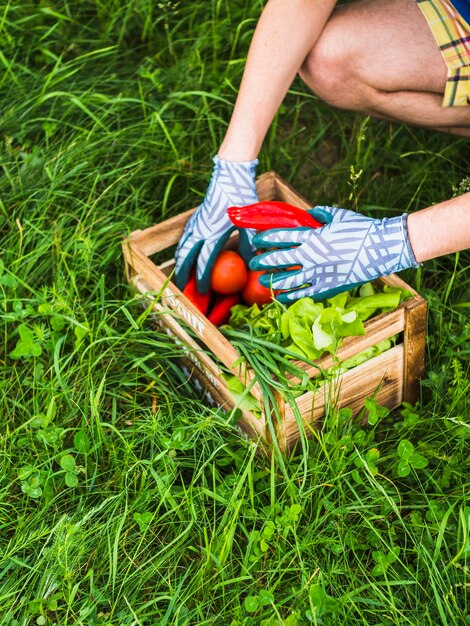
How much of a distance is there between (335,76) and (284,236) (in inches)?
26.0

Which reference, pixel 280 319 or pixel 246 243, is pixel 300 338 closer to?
pixel 280 319

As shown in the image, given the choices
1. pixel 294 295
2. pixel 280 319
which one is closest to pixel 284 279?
pixel 294 295

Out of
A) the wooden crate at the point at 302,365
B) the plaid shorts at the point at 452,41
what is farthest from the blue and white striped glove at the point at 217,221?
the plaid shorts at the point at 452,41

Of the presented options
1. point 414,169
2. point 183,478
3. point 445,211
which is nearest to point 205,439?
point 183,478

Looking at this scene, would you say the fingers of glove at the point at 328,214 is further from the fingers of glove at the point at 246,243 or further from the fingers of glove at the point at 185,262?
the fingers of glove at the point at 185,262

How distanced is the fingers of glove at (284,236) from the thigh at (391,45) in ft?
2.00

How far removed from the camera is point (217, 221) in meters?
2.23

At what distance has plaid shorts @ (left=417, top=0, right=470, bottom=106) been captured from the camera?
7.08 ft

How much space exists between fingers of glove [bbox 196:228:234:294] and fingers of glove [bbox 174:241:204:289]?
17mm

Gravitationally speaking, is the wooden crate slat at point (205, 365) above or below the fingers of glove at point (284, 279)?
below

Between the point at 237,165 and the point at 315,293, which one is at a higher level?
the point at 237,165

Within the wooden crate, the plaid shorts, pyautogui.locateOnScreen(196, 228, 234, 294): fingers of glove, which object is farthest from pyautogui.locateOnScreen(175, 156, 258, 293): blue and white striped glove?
the plaid shorts

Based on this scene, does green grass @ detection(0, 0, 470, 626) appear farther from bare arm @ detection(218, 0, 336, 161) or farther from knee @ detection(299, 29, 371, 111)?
bare arm @ detection(218, 0, 336, 161)

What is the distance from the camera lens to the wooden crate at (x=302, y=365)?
6.18 ft
